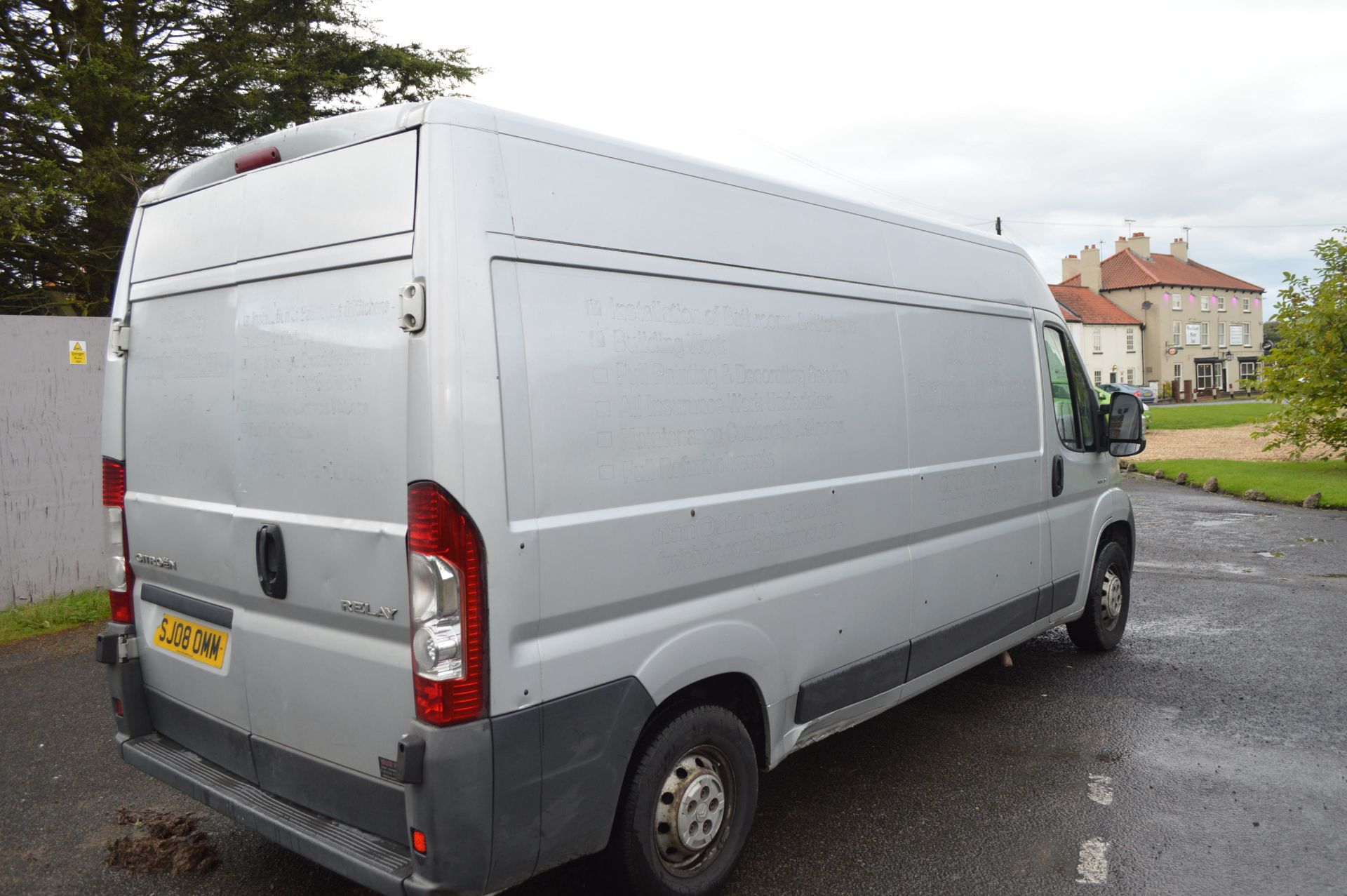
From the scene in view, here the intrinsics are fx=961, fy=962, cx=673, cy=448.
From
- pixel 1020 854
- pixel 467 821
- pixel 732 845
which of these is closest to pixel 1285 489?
pixel 1020 854

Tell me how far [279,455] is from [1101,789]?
12.3 feet

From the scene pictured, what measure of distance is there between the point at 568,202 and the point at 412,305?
600 mm

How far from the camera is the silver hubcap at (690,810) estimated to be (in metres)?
3.19

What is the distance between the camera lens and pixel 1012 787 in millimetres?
4387

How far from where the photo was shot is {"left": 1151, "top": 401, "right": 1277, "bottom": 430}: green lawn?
3399cm

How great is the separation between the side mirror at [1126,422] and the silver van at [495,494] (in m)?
2.29

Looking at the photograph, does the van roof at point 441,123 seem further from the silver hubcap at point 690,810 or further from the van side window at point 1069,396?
the van side window at point 1069,396

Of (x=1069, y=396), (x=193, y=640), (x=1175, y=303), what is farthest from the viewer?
(x=1175, y=303)

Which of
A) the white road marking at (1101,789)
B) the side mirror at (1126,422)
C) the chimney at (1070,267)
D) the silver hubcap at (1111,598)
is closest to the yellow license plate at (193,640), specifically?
the white road marking at (1101,789)

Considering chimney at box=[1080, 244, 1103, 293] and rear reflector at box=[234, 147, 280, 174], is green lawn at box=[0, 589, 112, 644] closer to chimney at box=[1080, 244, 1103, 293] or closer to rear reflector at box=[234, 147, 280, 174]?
rear reflector at box=[234, 147, 280, 174]

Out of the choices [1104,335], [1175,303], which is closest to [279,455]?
[1104,335]

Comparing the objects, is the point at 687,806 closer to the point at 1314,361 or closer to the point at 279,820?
the point at 279,820

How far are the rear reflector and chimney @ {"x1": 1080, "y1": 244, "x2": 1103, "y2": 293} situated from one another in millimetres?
78577

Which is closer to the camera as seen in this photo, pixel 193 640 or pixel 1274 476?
pixel 193 640
